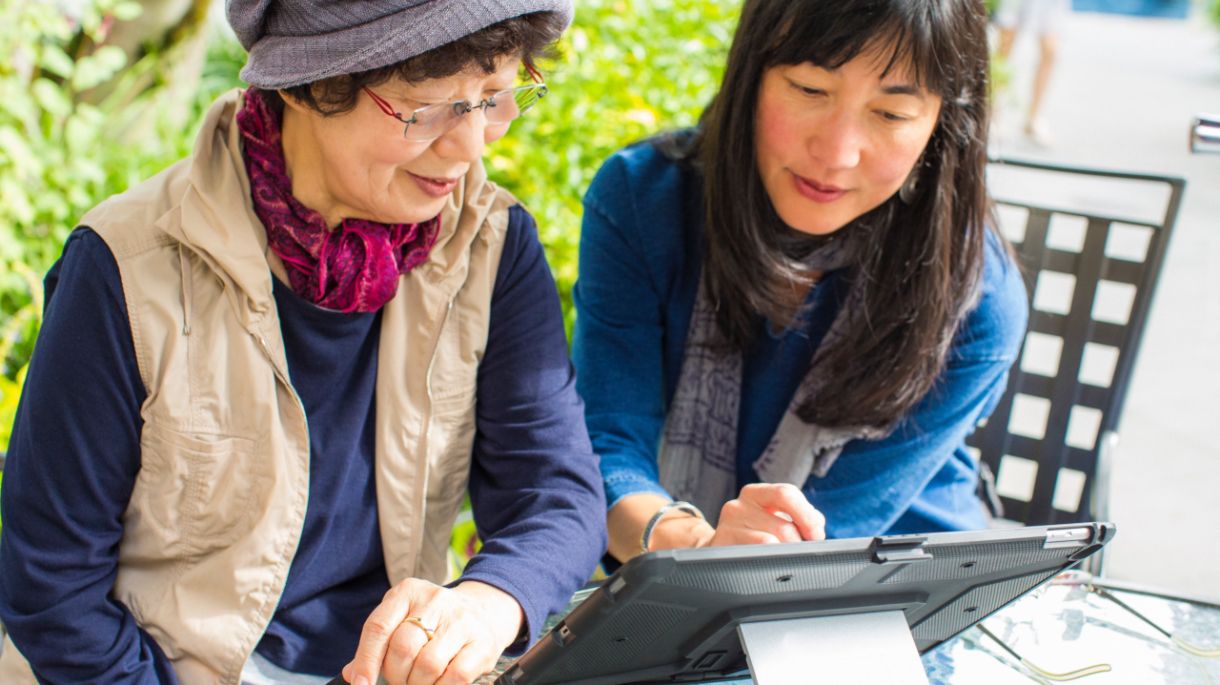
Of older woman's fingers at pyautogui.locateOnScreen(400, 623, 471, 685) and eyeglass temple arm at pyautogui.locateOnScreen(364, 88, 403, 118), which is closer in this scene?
older woman's fingers at pyautogui.locateOnScreen(400, 623, 471, 685)

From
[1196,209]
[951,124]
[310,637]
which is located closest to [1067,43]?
[1196,209]

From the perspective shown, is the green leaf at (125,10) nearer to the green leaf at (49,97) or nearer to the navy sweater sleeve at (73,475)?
the green leaf at (49,97)

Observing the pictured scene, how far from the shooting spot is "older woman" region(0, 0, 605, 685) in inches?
53.0

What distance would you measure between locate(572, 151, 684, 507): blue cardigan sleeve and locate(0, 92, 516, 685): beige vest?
37cm

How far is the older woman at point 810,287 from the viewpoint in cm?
168

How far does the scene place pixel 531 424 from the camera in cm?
163

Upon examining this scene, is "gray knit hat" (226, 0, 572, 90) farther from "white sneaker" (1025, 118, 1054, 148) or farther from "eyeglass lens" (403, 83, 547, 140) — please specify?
"white sneaker" (1025, 118, 1054, 148)

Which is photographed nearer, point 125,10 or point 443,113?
point 443,113

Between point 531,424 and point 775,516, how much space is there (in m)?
0.39

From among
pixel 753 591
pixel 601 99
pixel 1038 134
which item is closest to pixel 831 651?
pixel 753 591

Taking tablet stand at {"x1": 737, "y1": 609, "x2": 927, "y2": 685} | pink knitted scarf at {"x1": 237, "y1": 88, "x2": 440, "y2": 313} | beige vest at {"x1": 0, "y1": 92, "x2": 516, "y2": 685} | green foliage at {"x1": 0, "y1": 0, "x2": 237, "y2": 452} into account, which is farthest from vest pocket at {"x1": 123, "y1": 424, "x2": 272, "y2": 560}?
green foliage at {"x1": 0, "y1": 0, "x2": 237, "y2": 452}

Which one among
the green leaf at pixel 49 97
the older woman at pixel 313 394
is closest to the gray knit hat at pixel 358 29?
the older woman at pixel 313 394

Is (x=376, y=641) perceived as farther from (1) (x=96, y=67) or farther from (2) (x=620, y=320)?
(1) (x=96, y=67)

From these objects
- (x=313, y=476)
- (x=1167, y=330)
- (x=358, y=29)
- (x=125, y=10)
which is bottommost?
(x=1167, y=330)
